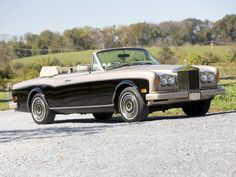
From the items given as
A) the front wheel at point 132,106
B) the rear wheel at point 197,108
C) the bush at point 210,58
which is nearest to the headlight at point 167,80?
the front wheel at point 132,106

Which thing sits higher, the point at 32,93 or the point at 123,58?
the point at 123,58

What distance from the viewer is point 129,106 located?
34.6ft

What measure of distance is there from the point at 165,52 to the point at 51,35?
44888 millimetres

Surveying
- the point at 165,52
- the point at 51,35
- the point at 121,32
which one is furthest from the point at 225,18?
the point at 165,52

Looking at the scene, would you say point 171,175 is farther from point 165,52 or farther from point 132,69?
point 165,52

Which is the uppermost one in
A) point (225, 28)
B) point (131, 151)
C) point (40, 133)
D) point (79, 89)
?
point (225, 28)

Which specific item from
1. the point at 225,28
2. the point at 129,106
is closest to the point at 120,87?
the point at 129,106

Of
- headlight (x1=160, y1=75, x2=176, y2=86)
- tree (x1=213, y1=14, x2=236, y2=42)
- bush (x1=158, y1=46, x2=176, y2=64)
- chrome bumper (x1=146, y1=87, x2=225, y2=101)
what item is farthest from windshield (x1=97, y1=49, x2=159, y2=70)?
tree (x1=213, y1=14, x2=236, y2=42)

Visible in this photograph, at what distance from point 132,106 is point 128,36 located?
81734 mm

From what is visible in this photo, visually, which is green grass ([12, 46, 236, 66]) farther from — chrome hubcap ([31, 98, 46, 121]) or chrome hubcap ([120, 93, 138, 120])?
chrome hubcap ([120, 93, 138, 120])

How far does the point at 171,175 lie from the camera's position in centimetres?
509

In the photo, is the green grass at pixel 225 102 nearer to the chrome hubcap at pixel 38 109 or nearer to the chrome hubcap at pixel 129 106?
the chrome hubcap at pixel 129 106

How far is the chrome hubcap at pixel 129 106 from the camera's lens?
10459 millimetres

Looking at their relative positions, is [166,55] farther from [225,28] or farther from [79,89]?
[79,89]
